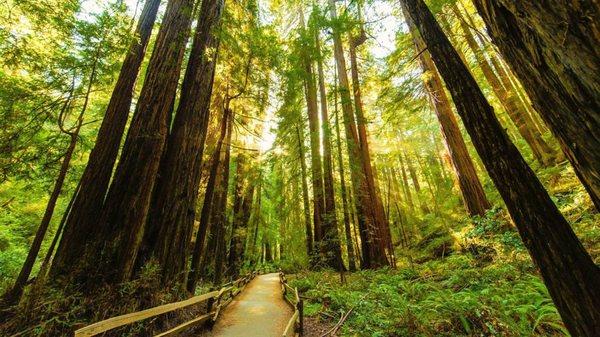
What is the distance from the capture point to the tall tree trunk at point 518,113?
948cm

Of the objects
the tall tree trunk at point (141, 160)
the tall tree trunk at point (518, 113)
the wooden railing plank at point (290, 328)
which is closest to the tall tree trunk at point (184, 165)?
the tall tree trunk at point (141, 160)

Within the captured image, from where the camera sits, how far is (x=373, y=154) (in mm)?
16141

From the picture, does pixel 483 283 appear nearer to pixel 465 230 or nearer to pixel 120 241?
pixel 465 230

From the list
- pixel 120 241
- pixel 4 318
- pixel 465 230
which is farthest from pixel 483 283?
pixel 4 318

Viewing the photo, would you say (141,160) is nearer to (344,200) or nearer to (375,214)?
(344,200)

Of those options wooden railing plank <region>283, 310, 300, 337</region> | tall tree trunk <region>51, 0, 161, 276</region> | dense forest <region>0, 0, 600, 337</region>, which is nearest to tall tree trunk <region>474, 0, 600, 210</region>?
dense forest <region>0, 0, 600, 337</region>

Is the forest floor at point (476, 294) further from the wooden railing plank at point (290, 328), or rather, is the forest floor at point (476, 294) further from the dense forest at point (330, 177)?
the wooden railing plank at point (290, 328)

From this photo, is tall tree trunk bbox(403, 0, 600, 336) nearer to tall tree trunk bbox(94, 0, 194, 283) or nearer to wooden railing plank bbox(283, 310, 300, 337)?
wooden railing plank bbox(283, 310, 300, 337)

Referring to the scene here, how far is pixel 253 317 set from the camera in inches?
279

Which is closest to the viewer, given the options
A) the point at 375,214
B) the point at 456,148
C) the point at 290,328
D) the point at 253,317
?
the point at 290,328

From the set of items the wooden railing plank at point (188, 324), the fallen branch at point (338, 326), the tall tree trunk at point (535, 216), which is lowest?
the fallen branch at point (338, 326)

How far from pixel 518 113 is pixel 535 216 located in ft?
35.2

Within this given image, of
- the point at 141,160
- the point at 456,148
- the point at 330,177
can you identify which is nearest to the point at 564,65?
the point at 141,160

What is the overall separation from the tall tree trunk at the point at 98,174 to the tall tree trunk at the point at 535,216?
238 inches
